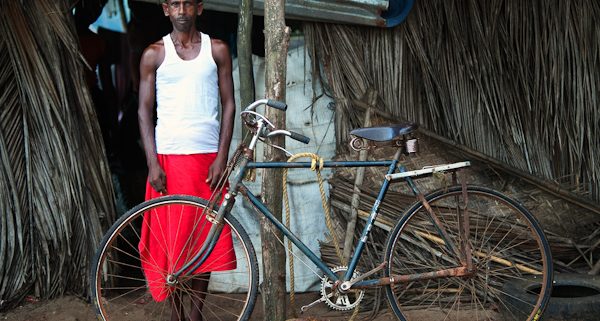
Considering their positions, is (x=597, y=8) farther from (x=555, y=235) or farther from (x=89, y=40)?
(x=89, y=40)

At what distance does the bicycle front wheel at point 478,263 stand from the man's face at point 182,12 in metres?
1.46

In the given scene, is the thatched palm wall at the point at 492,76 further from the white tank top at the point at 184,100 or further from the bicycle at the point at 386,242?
the white tank top at the point at 184,100

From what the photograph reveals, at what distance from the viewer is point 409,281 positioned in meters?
3.62

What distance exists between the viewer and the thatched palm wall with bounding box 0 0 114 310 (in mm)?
4605

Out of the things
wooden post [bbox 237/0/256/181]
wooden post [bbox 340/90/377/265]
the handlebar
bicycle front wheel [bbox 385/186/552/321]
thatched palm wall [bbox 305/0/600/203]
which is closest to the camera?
the handlebar

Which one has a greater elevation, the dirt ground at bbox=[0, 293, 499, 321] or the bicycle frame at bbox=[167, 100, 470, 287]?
the bicycle frame at bbox=[167, 100, 470, 287]

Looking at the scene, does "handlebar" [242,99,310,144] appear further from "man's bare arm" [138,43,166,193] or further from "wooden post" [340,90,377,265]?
"wooden post" [340,90,377,265]

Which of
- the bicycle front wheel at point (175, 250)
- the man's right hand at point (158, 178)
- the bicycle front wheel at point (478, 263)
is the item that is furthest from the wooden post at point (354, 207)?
the man's right hand at point (158, 178)

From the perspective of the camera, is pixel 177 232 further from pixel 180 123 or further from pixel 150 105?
pixel 150 105

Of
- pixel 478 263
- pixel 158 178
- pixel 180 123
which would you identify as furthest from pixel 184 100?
pixel 478 263

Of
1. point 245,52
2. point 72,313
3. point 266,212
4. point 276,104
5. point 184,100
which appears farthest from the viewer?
point 72,313

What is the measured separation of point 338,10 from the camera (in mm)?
4699

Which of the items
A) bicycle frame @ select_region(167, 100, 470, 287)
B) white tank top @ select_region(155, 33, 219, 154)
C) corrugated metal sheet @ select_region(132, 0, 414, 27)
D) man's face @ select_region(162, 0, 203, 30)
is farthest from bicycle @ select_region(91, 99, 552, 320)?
corrugated metal sheet @ select_region(132, 0, 414, 27)

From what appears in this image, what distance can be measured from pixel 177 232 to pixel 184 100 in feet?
2.11
